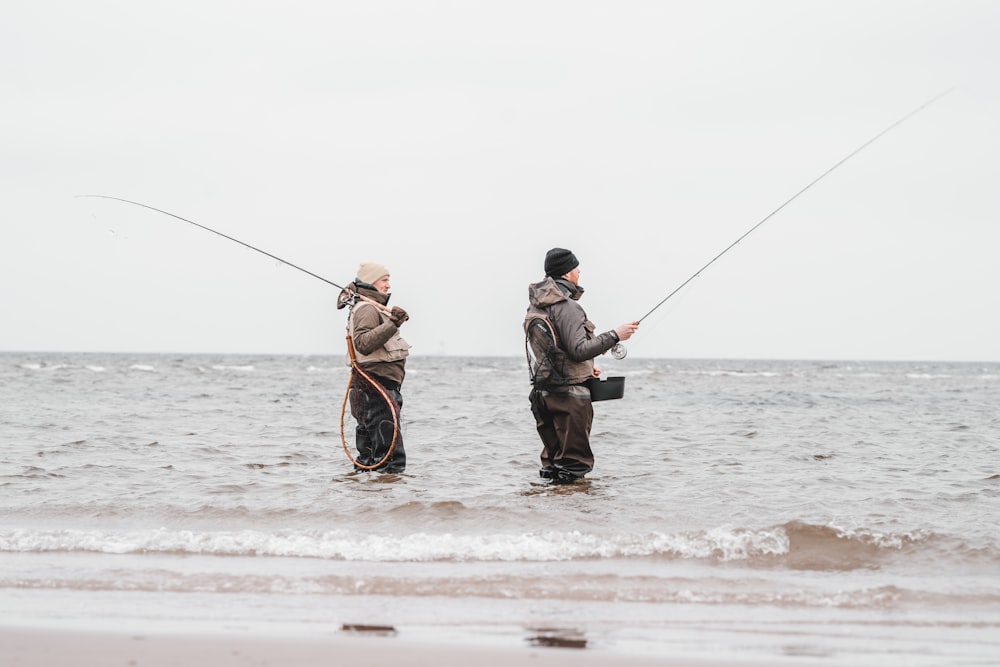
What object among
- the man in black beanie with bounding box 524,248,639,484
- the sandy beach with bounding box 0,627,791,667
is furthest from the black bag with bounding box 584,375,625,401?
the sandy beach with bounding box 0,627,791,667

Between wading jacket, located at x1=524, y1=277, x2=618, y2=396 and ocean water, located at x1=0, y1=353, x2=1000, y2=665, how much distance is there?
971mm

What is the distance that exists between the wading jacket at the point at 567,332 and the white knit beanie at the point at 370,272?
1.36 metres

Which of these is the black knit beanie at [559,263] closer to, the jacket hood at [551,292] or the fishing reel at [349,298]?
the jacket hood at [551,292]

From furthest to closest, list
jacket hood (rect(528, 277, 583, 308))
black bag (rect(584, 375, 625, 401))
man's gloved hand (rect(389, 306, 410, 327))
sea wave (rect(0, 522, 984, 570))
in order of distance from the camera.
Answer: man's gloved hand (rect(389, 306, 410, 327))
black bag (rect(584, 375, 625, 401))
jacket hood (rect(528, 277, 583, 308))
sea wave (rect(0, 522, 984, 570))

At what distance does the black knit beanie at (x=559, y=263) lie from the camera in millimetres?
7770

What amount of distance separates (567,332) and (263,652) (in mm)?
4099

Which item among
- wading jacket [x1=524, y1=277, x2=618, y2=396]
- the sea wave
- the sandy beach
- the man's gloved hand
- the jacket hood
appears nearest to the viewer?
the sandy beach

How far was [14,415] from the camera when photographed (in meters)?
15.0

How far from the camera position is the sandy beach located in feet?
12.7

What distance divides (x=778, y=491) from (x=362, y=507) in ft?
11.3

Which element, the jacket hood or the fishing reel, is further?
the fishing reel

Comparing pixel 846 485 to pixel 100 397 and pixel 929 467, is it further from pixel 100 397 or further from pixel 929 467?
pixel 100 397

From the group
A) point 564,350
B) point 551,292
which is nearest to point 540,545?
point 564,350

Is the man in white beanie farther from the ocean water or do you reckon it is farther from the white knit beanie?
the ocean water
